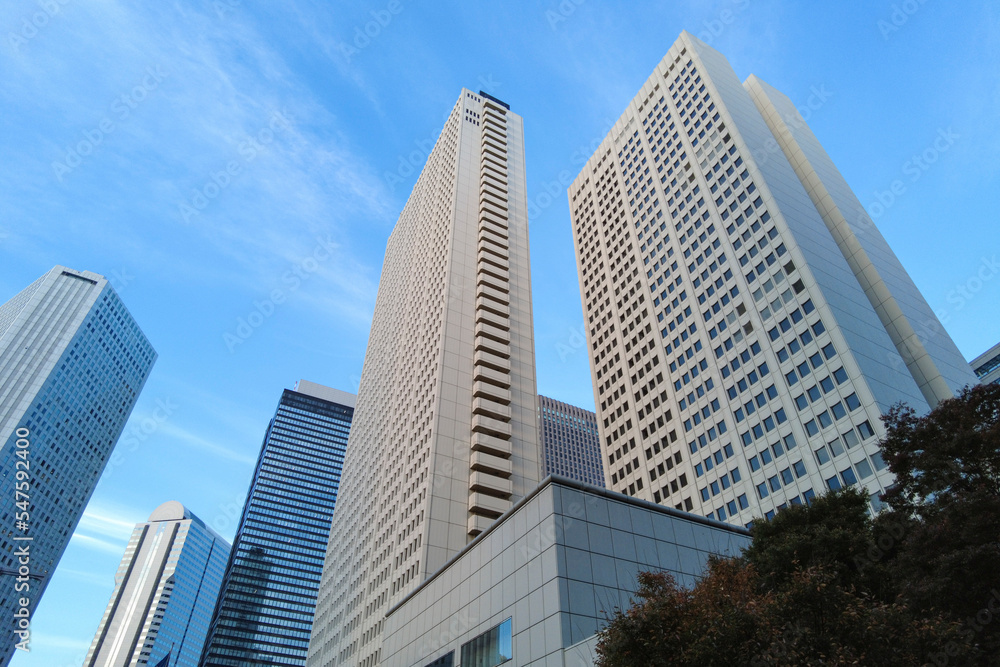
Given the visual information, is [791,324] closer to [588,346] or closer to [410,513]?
[588,346]

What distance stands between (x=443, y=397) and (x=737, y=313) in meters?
31.5

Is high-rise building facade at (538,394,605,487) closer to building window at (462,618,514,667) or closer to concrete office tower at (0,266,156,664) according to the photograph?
concrete office tower at (0,266,156,664)

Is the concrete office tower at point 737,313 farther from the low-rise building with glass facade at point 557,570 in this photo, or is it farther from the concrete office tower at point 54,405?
the concrete office tower at point 54,405

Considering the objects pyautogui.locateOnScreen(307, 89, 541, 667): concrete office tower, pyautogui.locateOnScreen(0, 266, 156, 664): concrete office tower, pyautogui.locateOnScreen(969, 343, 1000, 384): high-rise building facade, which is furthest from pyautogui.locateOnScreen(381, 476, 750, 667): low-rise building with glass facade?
pyautogui.locateOnScreen(0, 266, 156, 664): concrete office tower

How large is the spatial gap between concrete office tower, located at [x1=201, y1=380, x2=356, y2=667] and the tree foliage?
15683 centimetres

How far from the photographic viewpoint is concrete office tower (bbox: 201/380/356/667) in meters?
162

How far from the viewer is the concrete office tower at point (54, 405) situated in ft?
421

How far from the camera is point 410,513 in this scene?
60844 mm

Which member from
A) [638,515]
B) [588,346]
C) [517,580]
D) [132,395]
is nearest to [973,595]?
[638,515]

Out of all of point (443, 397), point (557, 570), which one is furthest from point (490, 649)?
point (443, 397)

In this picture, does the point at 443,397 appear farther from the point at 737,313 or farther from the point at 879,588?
the point at 879,588

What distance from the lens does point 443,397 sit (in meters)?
64.6

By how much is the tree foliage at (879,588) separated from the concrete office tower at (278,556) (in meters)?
157

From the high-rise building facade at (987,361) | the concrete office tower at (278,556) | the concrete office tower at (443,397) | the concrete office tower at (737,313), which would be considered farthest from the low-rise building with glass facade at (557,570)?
the concrete office tower at (278,556)
